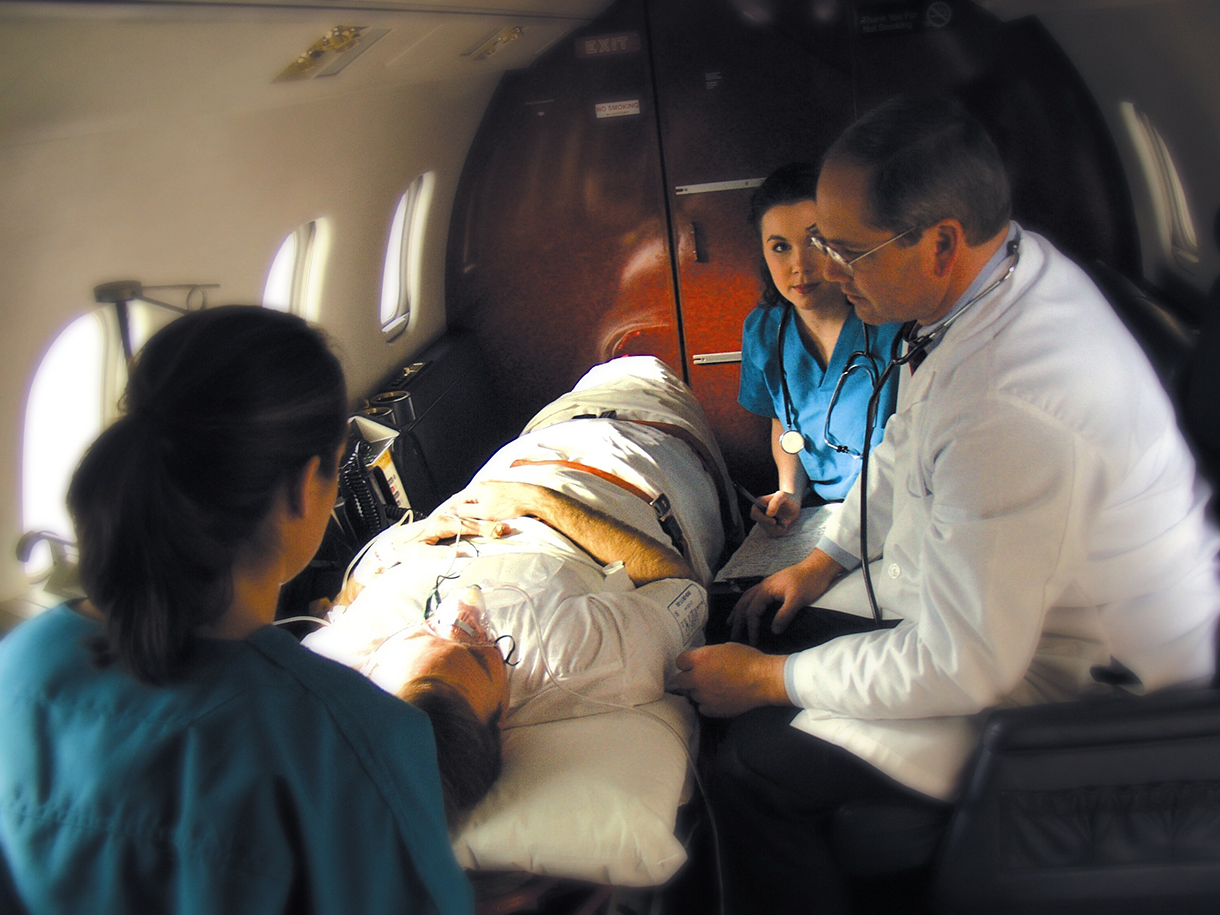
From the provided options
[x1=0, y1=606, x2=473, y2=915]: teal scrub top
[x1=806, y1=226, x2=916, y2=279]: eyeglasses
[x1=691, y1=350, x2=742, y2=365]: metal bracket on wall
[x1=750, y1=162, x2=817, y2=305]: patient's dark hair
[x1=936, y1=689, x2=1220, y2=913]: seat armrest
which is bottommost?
[x1=936, y1=689, x2=1220, y2=913]: seat armrest

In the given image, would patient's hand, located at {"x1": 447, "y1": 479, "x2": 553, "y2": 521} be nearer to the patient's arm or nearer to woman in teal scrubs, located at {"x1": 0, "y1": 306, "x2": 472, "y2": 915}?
the patient's arm

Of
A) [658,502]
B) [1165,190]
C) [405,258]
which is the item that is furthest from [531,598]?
[1165,190]

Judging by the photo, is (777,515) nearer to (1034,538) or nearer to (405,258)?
(1034,538)

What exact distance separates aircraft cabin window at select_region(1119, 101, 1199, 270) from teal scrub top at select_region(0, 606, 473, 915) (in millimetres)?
3612

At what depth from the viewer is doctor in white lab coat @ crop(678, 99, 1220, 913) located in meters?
1.43

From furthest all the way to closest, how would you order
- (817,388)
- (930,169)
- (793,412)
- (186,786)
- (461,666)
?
(793,412)
(817,388)
(461,666)
(930,169)
(186,786)

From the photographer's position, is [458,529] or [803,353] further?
[803,353]

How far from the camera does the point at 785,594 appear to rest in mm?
2318

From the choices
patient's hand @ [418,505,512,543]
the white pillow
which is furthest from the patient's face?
patient's hand @ [418,505,512,543]

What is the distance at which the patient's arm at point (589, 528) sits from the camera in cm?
232

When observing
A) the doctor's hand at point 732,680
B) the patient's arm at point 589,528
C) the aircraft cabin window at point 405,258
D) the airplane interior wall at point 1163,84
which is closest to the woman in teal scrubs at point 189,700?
the doctor's hand at point 732,680

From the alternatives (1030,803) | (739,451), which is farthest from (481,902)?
(739,451)

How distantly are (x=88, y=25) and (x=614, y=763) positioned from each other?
158 centimetres

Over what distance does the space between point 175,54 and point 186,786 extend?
1.43 meters
